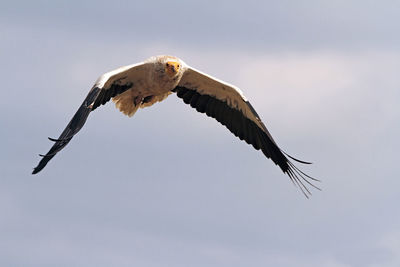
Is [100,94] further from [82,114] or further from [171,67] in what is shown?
[82,114]

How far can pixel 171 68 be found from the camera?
1906 centimetres

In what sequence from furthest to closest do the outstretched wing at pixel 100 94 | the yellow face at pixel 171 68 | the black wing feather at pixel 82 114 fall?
the yellow face at pixel 171 68
the outstretched wing at pixel 100 94
the black wing feather at pixel 82 114

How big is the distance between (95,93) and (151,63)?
5.60 feet

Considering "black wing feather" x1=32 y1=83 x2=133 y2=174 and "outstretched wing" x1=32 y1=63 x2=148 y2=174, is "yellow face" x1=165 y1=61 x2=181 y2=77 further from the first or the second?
"black wing feather" x1=32 y1=83 x2=133 y2=174

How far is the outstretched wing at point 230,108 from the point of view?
67.8ft

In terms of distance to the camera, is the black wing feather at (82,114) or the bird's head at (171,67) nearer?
the black wing feather at (82,114)

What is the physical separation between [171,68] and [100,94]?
5.05ft

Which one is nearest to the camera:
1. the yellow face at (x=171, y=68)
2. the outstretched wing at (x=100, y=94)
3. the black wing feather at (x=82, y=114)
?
the black wing feather at (x=82, y=114)

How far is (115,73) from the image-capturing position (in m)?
19.0

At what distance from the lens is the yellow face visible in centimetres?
1906

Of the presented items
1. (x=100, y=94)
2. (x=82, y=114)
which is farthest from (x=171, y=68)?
(x=82, y=114)

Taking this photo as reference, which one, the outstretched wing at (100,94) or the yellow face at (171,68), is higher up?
the yellow face at (171,68)

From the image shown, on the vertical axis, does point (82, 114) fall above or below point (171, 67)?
below

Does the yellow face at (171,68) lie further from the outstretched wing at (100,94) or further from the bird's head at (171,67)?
the outstretched wing at (100,94)
